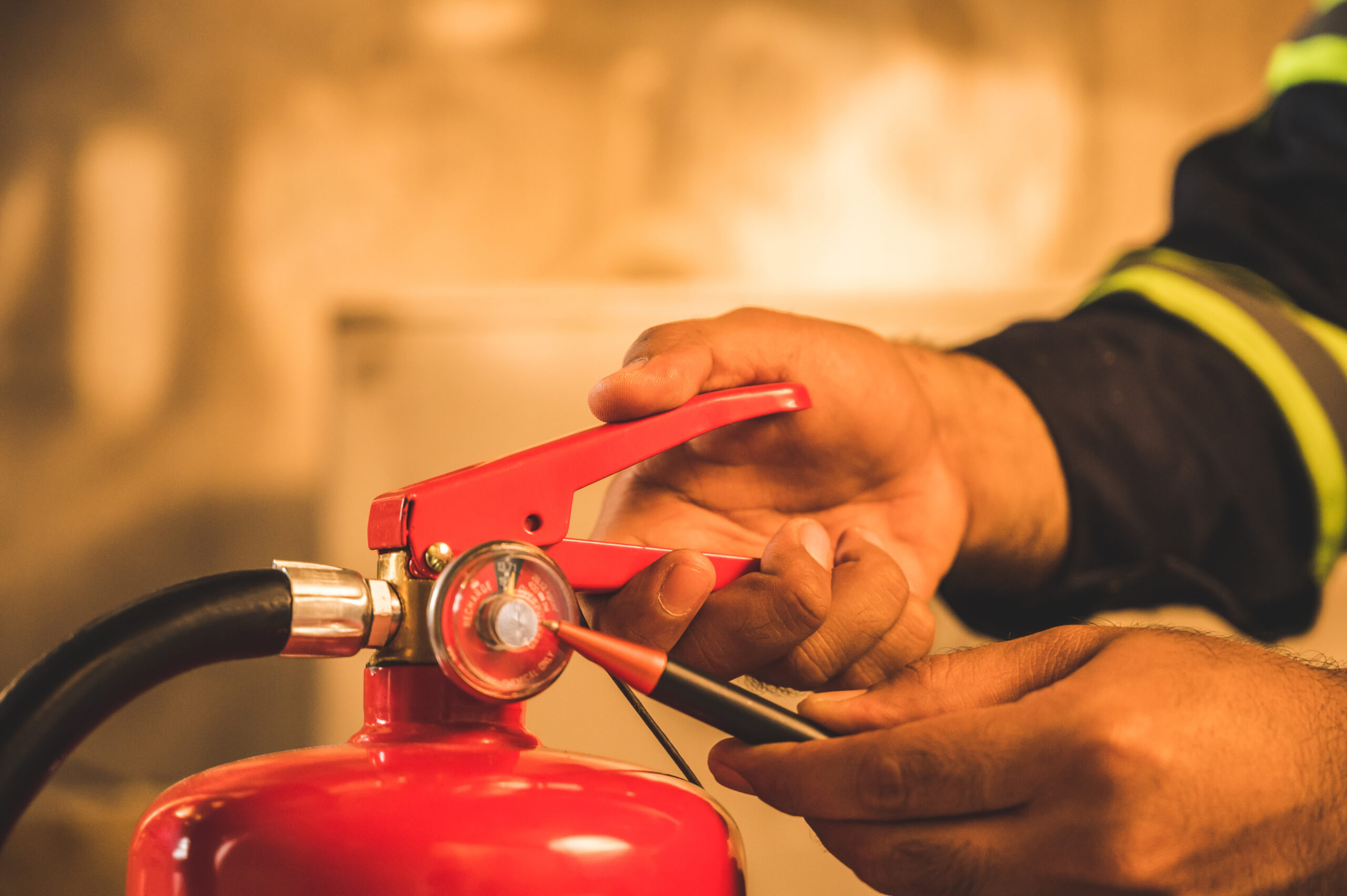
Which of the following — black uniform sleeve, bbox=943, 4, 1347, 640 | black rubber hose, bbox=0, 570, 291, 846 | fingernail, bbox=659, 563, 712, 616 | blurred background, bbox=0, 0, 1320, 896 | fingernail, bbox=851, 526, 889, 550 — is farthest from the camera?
blurred background, bbox=0, 0, 1320, 896

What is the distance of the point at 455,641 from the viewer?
0.32 meters

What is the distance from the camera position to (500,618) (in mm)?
323

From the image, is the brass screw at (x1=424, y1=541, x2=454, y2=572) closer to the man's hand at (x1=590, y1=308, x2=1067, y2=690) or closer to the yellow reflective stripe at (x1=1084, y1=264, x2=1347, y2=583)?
the man's hand at (x1=590, y1=308, x2=1067, y2=690)

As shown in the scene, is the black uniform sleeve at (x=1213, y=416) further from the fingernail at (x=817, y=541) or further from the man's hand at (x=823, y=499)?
the fingernail at (x=817, y=541)

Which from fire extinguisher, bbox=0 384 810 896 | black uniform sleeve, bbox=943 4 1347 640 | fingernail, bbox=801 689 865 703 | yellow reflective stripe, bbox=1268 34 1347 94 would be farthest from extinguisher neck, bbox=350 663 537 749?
yellow reflective stripe, bbox=1268 34 1347 94

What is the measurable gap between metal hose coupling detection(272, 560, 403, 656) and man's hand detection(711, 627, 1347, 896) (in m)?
0.13

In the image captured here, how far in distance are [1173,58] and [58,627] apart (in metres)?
1.57

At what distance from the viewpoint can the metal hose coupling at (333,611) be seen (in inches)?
12.3

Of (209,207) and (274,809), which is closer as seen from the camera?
(274,809)

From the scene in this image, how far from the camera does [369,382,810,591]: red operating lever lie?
1.19 feet

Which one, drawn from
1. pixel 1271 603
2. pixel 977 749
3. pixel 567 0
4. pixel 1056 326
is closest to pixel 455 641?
pixel 977 749

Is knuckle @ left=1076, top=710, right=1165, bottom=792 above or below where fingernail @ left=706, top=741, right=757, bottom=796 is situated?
above

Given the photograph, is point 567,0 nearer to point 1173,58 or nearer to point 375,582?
point 1173,58

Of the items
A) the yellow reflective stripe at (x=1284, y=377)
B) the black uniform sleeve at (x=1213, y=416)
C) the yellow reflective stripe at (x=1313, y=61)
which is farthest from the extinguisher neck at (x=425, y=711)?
the yellow reflective stripe at (x=1313, y=61)
